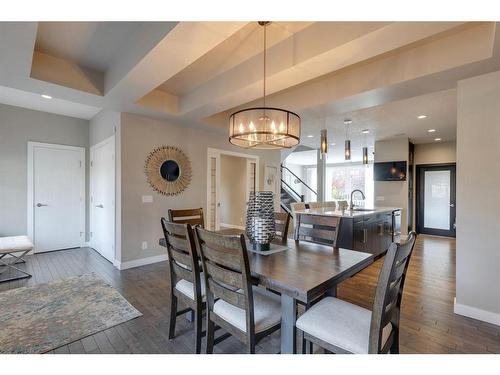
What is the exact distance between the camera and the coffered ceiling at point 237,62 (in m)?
1.88

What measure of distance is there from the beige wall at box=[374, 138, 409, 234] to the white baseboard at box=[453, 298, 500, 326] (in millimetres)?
4306

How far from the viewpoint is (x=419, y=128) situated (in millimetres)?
5320

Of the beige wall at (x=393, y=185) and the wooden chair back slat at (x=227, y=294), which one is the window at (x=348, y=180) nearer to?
the beige wall at (x=393, y=185)

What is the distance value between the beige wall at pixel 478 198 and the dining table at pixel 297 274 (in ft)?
4.67

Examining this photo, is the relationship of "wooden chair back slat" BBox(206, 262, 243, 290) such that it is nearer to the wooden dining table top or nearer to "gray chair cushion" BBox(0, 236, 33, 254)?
the wooden dining table top

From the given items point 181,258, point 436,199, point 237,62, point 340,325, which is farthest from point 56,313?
point 436,199

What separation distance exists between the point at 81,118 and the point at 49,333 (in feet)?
14.5

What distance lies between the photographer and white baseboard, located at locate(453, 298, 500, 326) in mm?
2290

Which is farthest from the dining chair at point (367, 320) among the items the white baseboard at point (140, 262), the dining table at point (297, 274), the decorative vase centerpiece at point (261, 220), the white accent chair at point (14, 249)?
the white accent chair at point (14, 249)

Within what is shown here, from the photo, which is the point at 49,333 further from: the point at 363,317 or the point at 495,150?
the point at 495,150

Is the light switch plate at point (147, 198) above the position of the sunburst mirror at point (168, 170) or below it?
below

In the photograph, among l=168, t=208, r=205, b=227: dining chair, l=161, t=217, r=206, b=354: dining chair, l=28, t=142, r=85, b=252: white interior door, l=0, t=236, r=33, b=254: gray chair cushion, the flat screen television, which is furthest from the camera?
the flat screen television

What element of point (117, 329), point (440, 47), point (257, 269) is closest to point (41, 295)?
point (117, 329)

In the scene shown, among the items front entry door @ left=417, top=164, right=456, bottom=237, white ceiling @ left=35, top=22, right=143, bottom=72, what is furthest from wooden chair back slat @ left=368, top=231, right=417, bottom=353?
front entry door @ left=417, top=164, right=456, bottom=237
